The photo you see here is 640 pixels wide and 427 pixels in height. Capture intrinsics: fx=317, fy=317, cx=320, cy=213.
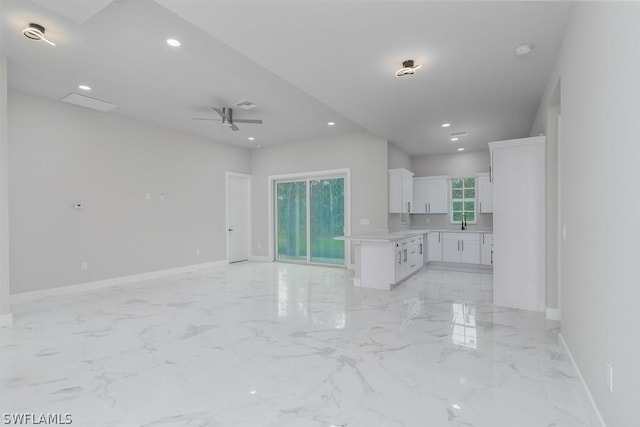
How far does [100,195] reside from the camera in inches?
212

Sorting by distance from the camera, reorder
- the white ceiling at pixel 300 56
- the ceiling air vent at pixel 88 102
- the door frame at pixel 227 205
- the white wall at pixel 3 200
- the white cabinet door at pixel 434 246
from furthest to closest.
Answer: the door frame at pixel 227 205 < the white cabinet door at pixel 434 246 < the ceiling air vent at pixel 88 102 < the white wall at pixel 3 200 < the white ceiling at pixel 300 56

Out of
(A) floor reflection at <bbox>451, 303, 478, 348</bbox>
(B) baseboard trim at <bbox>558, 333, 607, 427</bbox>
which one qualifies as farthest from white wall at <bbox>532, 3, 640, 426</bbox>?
(A) floor reflection at <bbox>451, 303, 478, 348</bbox>

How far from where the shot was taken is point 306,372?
2.44m

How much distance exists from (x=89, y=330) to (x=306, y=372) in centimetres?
252

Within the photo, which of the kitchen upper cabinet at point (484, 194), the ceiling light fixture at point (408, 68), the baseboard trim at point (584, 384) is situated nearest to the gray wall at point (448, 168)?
the kitchen upper cabinet at point (484, 194)

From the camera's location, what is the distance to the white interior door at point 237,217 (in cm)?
796

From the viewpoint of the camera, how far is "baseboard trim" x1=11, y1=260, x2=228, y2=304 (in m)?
4.54

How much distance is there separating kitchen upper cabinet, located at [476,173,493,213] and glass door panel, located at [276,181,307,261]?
13.7 ft

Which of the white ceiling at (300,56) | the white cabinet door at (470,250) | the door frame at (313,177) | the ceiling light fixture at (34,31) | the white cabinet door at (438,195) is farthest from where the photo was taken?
the white cabinet door at (438,195)

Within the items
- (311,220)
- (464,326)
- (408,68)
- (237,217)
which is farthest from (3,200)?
(311,220)

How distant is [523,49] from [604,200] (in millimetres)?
2021

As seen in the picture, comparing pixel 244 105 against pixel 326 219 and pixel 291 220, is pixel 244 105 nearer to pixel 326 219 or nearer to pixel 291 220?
pixel 326 219

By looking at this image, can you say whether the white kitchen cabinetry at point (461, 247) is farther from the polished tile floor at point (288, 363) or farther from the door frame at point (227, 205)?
the door frame at point (227, 205)

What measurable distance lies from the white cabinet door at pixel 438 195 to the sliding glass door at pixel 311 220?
7.71ft
